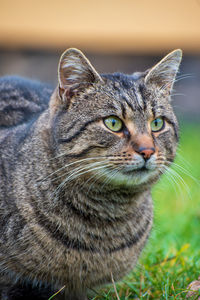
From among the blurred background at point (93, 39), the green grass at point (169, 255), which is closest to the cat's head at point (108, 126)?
the green grass at point (169, 255)

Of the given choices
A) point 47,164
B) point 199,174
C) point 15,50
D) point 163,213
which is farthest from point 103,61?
point 47,164

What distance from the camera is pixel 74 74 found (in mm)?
2666

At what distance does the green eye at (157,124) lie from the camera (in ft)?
8.80

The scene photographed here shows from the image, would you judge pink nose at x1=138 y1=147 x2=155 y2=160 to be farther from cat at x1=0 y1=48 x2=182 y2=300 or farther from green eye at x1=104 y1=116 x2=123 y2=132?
green eye at x1=104 y1=116 x2=123 y2=132

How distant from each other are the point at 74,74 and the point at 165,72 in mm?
616

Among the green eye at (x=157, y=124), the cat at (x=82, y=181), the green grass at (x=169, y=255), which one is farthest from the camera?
the green grass at (x=169, y=255)

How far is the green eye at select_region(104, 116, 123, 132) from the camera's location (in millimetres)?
2565

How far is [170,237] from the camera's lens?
12.9ft

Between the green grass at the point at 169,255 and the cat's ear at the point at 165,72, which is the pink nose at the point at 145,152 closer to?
the green grass at the point at 169,255

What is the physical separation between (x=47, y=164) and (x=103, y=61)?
5.92m

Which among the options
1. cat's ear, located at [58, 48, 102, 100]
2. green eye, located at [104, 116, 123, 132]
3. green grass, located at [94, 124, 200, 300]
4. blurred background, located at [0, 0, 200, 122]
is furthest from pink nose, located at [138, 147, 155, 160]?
blurred background, located at [0, 0, 200, 122]

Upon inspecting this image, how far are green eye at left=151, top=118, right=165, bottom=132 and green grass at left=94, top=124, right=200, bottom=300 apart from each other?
26 cm

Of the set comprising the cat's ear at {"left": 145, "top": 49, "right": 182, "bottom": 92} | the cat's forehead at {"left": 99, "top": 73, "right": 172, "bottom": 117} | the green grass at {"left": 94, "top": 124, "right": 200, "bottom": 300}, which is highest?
the cat's ear at {"left": 145, "top": 49, "right": 182, "bottom": 92}

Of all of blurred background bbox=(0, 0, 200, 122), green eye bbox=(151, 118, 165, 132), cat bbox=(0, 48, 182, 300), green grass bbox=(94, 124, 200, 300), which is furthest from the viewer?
blurred background bbox=(0, 0, 200, 122)
